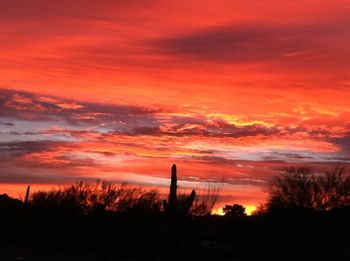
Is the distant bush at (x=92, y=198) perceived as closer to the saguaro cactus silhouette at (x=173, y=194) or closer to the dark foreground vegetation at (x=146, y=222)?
the dark foreground vegetation at (x=146, y=222)

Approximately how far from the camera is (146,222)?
3569cm

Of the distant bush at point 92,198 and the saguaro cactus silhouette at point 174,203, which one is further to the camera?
the distant bush at point 92,198

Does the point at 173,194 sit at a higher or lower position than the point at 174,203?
higher

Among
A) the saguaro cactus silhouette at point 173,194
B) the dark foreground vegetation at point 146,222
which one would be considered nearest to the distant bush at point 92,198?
the dark foreground vegetation at point 146,222

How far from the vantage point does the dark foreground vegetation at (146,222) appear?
151 ft

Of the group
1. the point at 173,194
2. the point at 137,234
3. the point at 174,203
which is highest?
the point at 173,194

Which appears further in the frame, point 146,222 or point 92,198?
point 92,198

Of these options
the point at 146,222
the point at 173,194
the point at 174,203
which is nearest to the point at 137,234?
the point at 146,222

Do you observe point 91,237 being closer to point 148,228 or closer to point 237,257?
point 237,257

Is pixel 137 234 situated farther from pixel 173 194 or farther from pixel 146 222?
pixel 173 194

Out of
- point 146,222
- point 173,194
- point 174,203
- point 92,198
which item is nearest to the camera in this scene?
point 174,203

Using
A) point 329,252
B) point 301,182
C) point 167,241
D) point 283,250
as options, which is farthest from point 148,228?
point 301,182

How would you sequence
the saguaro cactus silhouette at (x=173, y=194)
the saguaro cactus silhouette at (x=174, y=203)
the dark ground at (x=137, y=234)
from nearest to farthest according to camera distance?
1. the saguaro cactus silhouette at (x=174, y=203)
2. the saguaro cactus silhouette at (x=173, y=194)
3. the dark ground at (x=137, y=234)

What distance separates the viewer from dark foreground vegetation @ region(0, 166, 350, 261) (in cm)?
4606
